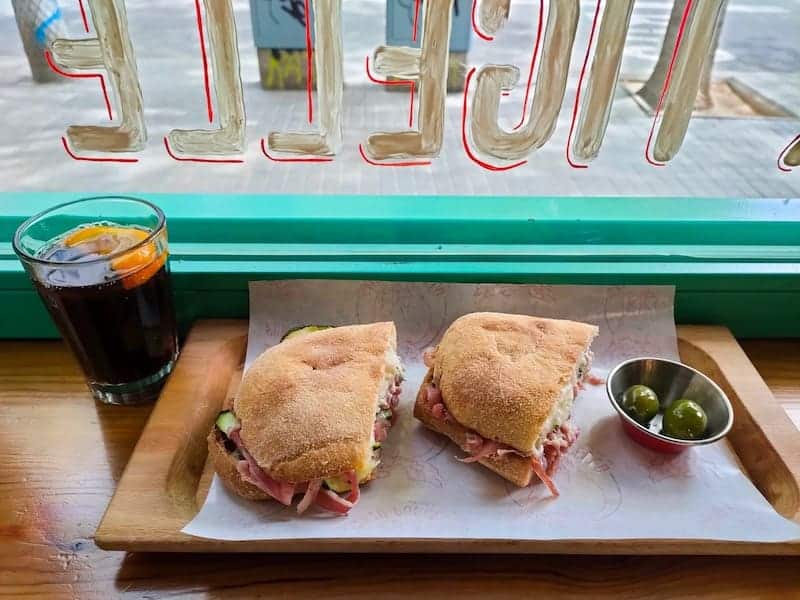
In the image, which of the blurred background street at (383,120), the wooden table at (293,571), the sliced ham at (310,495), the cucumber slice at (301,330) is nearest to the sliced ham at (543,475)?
the wooden table at (293,571)

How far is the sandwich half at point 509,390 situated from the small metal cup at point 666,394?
8cm

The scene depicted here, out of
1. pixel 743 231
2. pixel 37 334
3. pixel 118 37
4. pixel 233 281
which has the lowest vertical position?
pixel 37 334

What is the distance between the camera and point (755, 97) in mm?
1344

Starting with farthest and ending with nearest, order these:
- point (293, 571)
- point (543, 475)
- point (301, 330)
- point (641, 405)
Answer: point (301, 330) → point (641, 405) → point (543, 475) → point (293, 571)

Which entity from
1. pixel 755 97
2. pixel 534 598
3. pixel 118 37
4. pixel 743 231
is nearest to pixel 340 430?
pixel 534 598

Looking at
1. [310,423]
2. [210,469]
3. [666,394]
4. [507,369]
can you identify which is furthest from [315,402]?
[666,394]

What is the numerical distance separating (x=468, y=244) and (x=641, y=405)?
51 cm

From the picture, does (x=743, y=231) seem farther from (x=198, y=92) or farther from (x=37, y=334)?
(x=37, y=334)

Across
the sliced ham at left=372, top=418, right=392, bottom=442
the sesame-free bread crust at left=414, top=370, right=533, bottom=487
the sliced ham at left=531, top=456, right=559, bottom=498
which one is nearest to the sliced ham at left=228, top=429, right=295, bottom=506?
the sliced ham at left=372, top=418, right=392, bottom=442

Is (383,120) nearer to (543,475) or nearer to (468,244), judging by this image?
(468,244)

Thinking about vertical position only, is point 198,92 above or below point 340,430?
above

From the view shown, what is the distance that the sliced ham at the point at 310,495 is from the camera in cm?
101

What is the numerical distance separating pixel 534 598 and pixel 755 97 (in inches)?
45.1

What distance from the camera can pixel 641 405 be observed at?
46.8 inches
